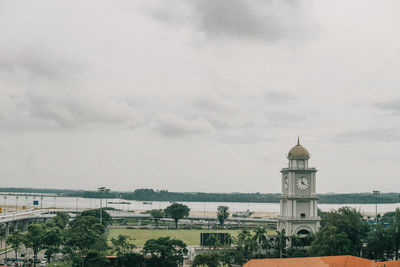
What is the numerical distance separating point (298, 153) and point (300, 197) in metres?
6.47

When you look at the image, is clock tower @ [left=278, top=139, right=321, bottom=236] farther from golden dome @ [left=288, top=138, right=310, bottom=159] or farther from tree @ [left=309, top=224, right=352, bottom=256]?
tree @ [left=309, top=224, right=352, bottom=256]

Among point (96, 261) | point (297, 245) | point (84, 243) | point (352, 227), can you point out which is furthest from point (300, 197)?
point (84, 243)

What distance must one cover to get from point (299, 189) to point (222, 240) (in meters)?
19.8

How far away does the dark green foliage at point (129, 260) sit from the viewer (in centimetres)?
5975

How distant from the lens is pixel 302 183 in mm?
69188

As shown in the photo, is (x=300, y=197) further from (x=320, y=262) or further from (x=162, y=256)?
(x=162, y=256)

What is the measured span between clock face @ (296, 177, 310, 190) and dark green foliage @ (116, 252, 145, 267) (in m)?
25.2

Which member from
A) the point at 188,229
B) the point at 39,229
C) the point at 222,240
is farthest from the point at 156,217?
the point at 39,229

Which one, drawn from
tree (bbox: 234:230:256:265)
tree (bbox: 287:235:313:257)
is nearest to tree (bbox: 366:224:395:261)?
tree (bbox: 287:235:313:257)

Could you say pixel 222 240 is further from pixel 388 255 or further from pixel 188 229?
pixel 188 229

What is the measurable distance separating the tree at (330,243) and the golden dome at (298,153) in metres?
12.2

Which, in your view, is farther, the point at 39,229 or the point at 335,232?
the point at 39,229

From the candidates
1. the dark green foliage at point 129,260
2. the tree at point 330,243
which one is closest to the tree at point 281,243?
the tree at point 330,243

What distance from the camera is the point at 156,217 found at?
142375 millimetres
